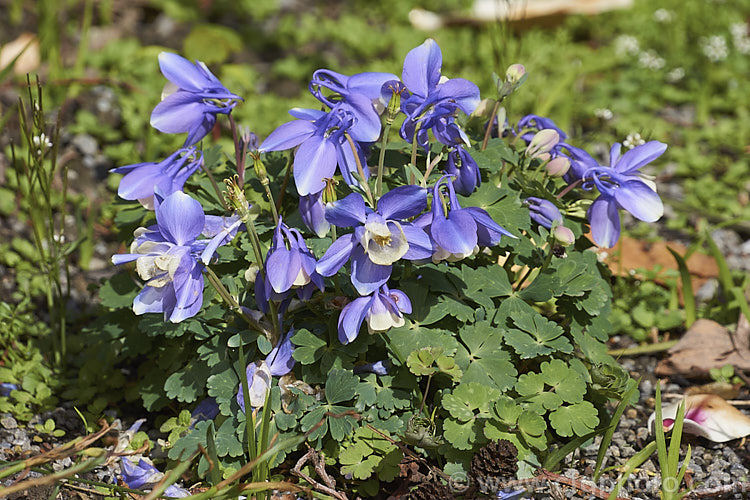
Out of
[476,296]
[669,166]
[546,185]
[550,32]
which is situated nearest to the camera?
[476,296]

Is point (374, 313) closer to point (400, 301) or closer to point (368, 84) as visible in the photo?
point (400, 301)

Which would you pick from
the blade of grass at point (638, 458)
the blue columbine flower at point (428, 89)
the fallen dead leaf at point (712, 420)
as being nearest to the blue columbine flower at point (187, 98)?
the blue columbine flower at point (428, 89)

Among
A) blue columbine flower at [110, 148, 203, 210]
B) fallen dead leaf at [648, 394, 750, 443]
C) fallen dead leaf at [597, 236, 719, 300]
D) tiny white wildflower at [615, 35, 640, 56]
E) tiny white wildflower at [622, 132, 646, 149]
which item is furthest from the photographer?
tiny white wildflower at [615, 35, 640, 56]

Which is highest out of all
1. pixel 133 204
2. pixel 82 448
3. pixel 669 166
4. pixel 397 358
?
pixel 133 204

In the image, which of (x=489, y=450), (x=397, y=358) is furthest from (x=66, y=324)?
(x=489, y=450)

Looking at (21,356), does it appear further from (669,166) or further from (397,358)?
(669,166)

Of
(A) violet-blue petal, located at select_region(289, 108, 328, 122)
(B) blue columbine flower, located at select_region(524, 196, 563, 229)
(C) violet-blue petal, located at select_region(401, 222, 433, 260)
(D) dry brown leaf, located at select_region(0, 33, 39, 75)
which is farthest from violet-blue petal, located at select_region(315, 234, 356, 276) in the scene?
(D) dry brown leaf, located at select_region(0, 33, 39, 75)

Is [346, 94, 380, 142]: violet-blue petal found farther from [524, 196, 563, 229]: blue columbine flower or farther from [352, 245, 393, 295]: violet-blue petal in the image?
[524, 196, 563, 229]: blue columbine flower
